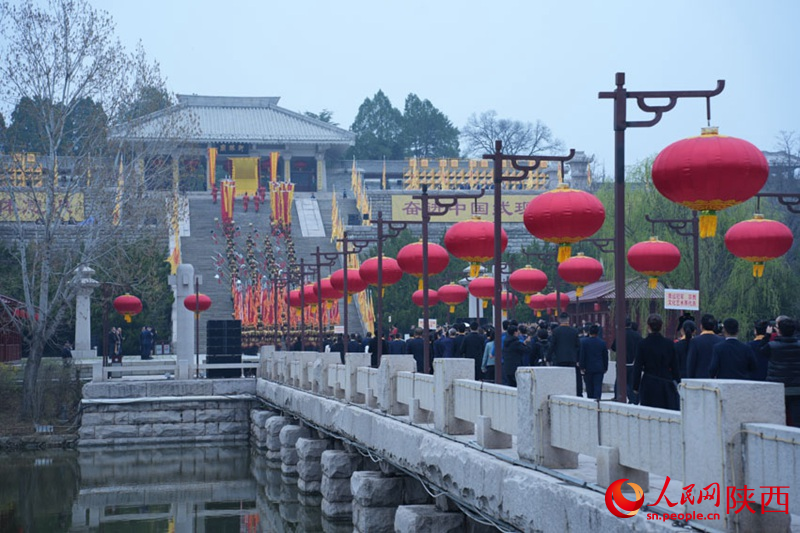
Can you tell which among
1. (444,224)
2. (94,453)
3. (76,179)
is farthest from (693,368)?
(444,224)

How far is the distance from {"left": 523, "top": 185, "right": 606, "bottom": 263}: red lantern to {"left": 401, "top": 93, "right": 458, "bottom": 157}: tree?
68502 mm

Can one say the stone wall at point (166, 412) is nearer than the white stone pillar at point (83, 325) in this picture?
Yes

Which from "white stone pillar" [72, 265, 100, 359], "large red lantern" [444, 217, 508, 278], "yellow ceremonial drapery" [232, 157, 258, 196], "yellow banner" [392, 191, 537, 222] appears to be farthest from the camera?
"yellow ceremonial drapery" [232, 157, 258, 196]

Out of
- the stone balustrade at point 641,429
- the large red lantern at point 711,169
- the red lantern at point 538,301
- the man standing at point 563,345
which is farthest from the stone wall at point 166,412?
the large red lantern at point 711,169

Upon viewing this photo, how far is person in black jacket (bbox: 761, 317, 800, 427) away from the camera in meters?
8.18

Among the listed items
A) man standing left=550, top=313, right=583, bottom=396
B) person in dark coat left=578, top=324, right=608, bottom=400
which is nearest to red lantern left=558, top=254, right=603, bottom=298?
person in dark coat left=578, top=324, right=608, bottom=400

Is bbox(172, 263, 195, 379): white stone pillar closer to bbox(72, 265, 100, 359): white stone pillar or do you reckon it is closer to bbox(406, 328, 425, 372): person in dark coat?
bbox(72, 265, 100, 359): white stone pillar

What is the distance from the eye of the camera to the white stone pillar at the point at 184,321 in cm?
2553

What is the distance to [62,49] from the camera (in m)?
22.9

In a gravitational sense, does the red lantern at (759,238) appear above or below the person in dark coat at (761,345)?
above

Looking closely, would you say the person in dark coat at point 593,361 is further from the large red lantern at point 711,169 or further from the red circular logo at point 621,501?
the red circular logo at point 621,501

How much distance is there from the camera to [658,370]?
27.7ft

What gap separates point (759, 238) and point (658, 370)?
12.2ft

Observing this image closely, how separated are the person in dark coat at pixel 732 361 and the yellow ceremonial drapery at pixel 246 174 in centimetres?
5086
